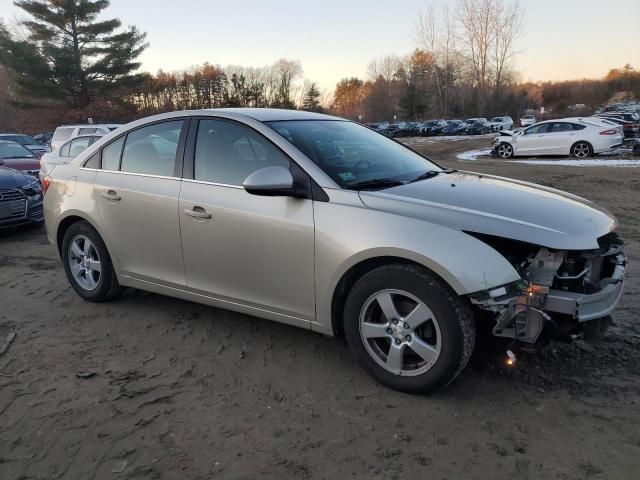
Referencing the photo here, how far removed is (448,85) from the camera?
249ft

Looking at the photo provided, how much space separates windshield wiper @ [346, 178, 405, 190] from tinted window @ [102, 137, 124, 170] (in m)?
2.29

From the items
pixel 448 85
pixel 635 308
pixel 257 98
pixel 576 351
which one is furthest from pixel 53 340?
pixel 257 98

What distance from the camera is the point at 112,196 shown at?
429 cm

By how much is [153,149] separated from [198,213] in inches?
36.0

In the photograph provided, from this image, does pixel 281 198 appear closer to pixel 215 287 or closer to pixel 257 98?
pixel 215 287

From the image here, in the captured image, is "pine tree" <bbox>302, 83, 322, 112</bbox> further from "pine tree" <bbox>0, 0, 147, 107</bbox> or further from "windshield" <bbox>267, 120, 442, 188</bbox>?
"windshield" <bbox>267, 120, 442, 188</bbox>

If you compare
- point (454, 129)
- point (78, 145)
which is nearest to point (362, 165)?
point (78, 145)

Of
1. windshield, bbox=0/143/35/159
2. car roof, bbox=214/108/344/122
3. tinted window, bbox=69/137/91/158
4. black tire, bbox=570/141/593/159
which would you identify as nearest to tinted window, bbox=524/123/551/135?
black tire, bbox=570/141/593/159

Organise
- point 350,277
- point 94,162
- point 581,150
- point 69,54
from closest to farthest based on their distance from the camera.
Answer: point 350,277 → point 94,162 → point 581,150 → point 69,54

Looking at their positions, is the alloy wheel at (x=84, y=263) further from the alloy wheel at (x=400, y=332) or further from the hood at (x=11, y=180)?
the hood at (x=11, y=180)

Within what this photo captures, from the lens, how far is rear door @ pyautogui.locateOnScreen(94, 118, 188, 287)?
393cm

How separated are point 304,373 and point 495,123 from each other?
5387cm

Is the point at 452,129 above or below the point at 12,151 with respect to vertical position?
below

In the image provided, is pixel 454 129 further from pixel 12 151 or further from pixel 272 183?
pixel 272 183
